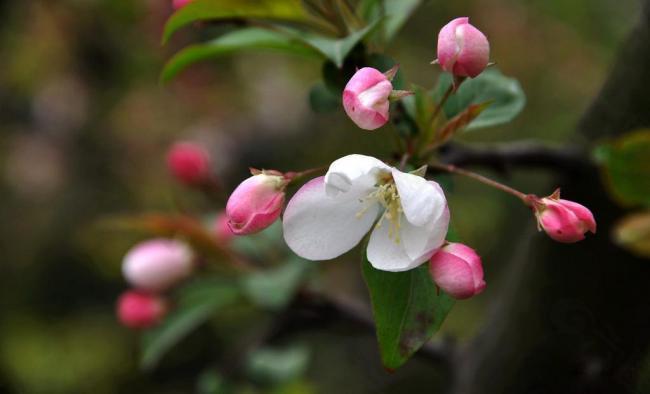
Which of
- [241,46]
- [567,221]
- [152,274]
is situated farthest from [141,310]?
[567,221]

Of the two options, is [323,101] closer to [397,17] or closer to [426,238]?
[397,17]

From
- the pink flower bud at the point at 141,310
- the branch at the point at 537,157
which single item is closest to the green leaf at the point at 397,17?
the branch at the point at 537,157

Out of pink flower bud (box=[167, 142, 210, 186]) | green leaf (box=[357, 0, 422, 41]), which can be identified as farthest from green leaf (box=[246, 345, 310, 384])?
green leaf (box=[357, 0, 422, 41])

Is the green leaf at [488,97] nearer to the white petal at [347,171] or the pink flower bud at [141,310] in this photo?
the white petal at [347,171]

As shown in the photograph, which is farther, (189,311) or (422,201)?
(189,311)

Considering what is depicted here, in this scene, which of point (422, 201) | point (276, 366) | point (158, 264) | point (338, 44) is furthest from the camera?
point (276, 366)

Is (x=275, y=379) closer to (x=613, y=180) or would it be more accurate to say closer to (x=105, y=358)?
(x=613, y=180)
